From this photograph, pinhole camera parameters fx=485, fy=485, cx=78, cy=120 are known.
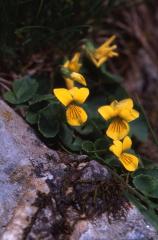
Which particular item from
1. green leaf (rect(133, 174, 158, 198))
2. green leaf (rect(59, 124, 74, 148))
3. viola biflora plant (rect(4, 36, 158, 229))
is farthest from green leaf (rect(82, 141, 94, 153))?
green leaf (rect(133, 174, 158, 198))

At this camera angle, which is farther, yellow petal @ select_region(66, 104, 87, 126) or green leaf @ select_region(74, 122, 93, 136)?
green leaf @ select_region(74, 122, 93, 136)

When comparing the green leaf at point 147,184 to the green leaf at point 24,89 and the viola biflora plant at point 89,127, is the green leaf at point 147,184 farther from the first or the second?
the green leaf at point 24,89

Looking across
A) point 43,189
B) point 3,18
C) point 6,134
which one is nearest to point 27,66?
point 3,18

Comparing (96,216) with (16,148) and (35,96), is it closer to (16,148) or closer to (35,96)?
(16,148)

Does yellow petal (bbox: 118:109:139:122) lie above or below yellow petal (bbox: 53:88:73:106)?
below

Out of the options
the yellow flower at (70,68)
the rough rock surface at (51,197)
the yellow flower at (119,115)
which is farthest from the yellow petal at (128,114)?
the yellow flower at (70,68)

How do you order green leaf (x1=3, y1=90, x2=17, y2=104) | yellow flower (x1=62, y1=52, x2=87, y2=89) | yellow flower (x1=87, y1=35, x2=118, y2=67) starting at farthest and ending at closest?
yellow flower (x1=87, y1=35, x2=118, y2=67)
yellow flower (x1=62, y1=52, x2=87, y2=89)
green leaf (x1=3, y1=90, x2=17, y2=104)

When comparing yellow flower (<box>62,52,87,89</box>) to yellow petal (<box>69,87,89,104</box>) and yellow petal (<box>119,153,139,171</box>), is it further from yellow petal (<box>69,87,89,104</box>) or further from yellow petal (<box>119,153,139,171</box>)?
yellow petal (<box>119,153,139,171</box>)
